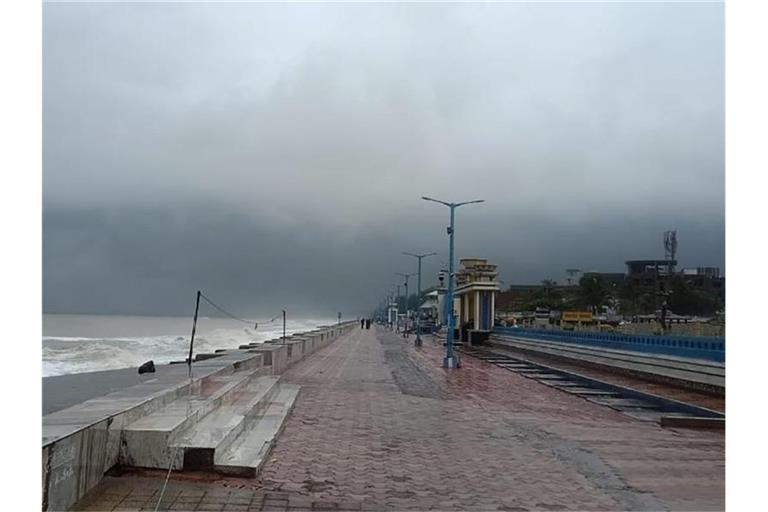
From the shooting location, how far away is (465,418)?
10953mm

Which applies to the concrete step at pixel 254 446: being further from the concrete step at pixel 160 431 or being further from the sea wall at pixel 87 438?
the sea wall at pixel 87 438

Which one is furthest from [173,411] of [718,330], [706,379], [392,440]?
[718,330]

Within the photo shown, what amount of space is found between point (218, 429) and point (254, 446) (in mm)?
468

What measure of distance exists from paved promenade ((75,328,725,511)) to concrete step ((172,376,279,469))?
270 millimetres

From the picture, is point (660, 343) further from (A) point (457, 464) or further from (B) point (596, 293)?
(B) point (596, 293)

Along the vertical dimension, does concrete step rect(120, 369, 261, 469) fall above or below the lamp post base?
above

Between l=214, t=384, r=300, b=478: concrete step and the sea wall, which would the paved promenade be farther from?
the sea wall

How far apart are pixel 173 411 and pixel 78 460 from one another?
6.86 feet

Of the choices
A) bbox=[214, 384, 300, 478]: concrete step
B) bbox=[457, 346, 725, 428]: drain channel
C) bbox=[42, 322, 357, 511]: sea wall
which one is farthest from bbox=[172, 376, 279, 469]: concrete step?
bbox=[457, 346, 725, 428]: drain channel

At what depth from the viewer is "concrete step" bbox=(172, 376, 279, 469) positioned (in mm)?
6078

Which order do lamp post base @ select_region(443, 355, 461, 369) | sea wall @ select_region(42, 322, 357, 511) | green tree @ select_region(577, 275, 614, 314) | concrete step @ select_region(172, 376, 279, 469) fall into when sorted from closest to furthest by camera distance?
1. sea wall @ select_region(42, 322, 357, 511)
2. concrete step @ select_region(172, 376, 279, 469)
3. lamp post base @ select_region(443, 355, 461, 369)
4. green tree @ select_region(577, 275, 614, 314)

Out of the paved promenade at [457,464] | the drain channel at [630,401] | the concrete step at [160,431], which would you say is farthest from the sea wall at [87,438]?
the drain channel at [630,401]

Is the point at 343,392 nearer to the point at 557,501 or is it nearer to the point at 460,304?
the point at 557,501

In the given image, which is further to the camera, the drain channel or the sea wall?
the drain channel
